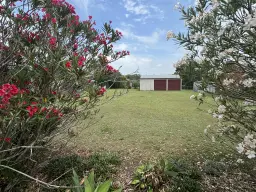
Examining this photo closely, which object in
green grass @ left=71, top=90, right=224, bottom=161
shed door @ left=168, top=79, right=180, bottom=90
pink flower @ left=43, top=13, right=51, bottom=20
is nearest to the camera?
pink flower @ left=43, top=13, right=51, bottom=20

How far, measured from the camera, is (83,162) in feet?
9.94

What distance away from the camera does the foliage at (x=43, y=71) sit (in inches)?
63.4

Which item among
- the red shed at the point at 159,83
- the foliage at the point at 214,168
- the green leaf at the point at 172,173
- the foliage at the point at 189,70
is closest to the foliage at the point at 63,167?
the green leaf at the point at 172,173

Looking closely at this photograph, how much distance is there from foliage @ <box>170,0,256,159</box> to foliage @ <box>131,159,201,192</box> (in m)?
0.79

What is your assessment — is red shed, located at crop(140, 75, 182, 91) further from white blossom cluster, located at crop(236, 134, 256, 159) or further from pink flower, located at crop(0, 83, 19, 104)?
pink flower, located at crop(0, 83, 19, 104)

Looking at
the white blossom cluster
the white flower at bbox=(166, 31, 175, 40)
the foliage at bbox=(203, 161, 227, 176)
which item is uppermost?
the white flower at bbox=(166, 31, 175, 40)

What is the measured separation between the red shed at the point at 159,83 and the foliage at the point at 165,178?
81.1ft

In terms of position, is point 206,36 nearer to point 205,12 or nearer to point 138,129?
point 205,12

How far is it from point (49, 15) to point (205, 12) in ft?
6.61

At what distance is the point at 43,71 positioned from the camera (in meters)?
1.74

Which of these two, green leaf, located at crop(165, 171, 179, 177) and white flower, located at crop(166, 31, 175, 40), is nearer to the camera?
white flower, located at crop(166, 31, 175, 40)

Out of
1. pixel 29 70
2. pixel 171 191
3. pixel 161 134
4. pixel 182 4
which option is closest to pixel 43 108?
pixel 29 70

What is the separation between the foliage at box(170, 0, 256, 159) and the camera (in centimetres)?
183

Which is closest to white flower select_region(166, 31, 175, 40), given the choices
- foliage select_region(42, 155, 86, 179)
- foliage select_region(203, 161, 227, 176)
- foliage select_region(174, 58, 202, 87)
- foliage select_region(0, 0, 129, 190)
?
foliage select_region(174, 58, 202, 87)
